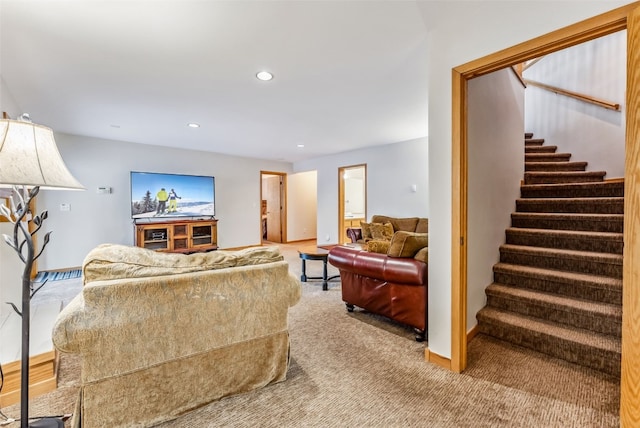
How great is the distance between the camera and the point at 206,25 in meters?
1.93

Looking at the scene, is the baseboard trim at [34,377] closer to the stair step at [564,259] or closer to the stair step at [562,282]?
the stair step at [562,282]

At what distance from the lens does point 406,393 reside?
5.55 feet

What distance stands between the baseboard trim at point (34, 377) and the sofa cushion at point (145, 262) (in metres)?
0.75

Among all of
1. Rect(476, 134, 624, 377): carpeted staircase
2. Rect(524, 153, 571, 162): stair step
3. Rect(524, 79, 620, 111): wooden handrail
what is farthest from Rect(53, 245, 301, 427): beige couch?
Rect(524, 79, 620, 111): wooden handrail

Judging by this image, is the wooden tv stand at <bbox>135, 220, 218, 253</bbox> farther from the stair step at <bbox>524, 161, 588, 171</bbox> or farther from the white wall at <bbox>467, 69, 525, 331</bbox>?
the stair step at <bbox>524, 161, 588, 171</bbox>

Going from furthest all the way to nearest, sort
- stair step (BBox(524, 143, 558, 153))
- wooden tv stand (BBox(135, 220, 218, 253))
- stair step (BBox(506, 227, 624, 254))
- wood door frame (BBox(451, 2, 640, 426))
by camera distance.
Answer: wooden tv stand (BBox(135, 220, 218, 253)) → stair step (BBox(524, 143, 558, 153)) → stair step (BBox(506, 227, 624, 254)) → wood door frame (BBox(451, 2, 640, 426))

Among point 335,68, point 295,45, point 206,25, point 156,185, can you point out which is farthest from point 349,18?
point 156,185

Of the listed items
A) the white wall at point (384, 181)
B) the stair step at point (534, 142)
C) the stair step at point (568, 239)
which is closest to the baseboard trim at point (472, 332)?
the stair step at point (568, 239)

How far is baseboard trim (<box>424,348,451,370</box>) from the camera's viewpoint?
1.95 m

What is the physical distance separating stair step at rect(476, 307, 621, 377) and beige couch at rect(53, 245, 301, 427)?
178cm

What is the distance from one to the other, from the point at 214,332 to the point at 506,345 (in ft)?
7.38

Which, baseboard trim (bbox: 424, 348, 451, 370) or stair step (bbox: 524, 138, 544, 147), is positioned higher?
stair step (bbox: 524, 138, 544, 147)

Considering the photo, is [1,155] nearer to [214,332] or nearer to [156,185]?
[214,332]

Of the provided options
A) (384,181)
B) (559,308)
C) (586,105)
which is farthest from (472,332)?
(384,181)
